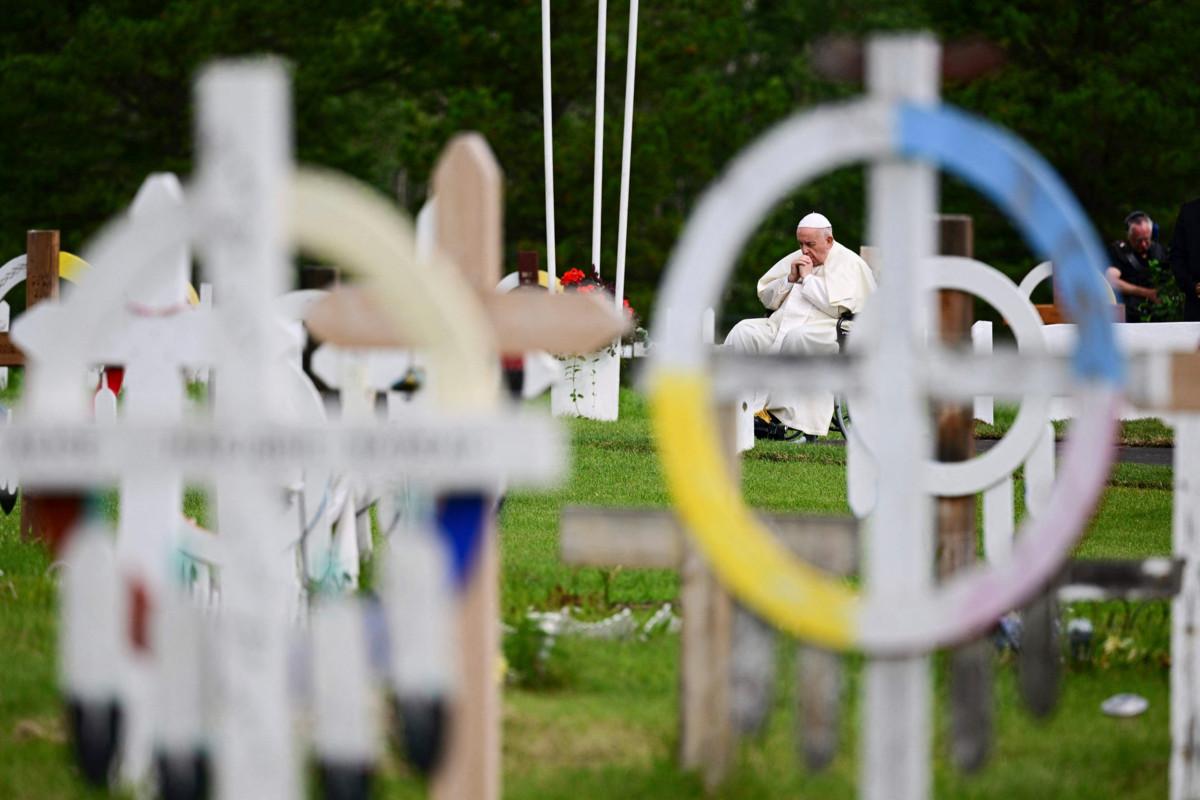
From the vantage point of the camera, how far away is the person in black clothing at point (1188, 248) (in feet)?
36.5

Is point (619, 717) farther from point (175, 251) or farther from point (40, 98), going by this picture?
point (40, 98)

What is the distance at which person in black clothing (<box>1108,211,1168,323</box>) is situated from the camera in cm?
1617

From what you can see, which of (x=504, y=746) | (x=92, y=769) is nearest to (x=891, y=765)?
(x=92, y=769)

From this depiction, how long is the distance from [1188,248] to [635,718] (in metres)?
7.36

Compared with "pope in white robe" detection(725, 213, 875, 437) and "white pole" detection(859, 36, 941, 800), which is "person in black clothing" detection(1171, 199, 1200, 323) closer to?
"pope in white robe" detection(725, 213, 875, 437)

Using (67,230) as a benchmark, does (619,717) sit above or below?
below

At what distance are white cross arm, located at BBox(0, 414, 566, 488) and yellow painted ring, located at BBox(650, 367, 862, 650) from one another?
10.8 inches

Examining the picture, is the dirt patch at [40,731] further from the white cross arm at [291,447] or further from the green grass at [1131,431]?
the green grass at [1131,431]

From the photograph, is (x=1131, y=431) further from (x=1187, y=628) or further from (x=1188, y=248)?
(x=1187, y=628)

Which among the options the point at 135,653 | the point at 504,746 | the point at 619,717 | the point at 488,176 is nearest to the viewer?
the point at 135,653

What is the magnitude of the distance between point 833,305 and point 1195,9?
15.0 meters

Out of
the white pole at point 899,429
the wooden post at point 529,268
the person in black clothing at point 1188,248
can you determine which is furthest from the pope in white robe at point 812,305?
the white pole at point 899,429

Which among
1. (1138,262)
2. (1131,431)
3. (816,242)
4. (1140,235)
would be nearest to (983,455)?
(816,242)

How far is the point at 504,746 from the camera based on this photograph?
470 centimetres
